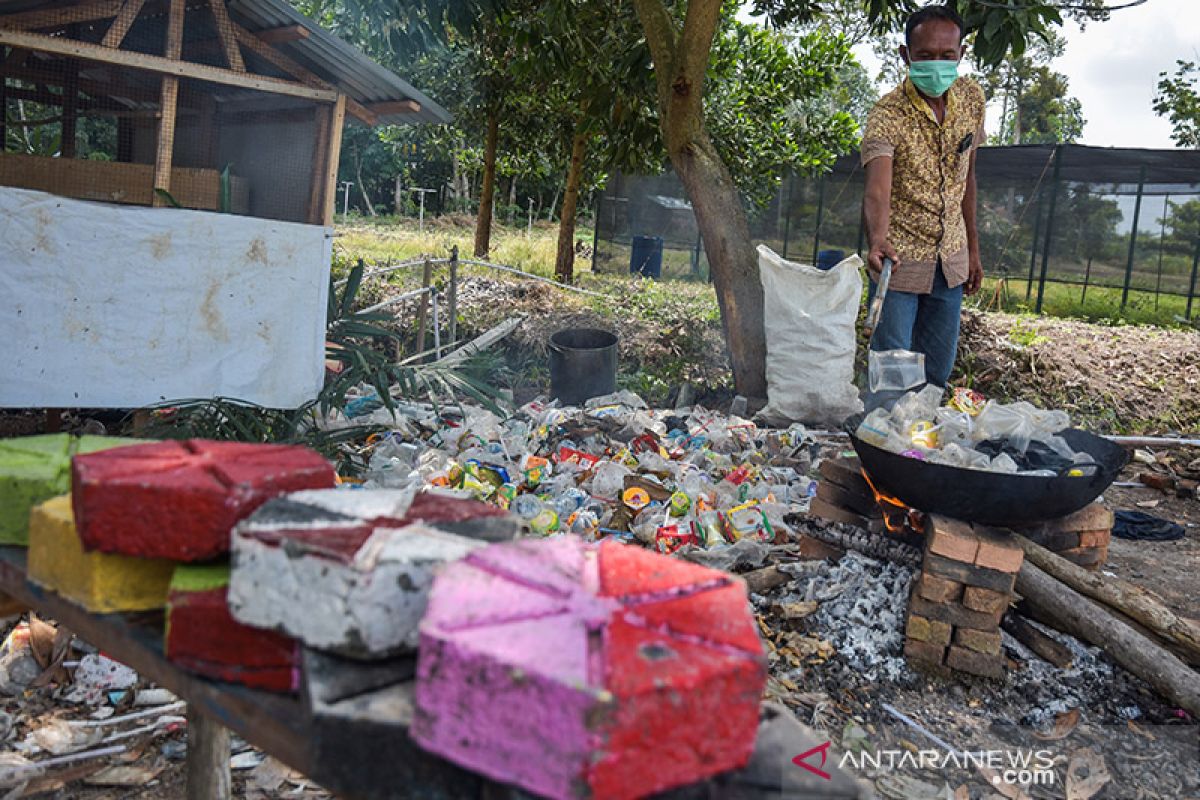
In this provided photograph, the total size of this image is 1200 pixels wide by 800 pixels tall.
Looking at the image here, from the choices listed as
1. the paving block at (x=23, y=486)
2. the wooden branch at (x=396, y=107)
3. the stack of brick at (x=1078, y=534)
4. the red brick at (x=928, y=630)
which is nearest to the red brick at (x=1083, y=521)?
the stack of brick at (x=1078, y=534)

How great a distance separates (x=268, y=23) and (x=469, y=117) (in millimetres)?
7367

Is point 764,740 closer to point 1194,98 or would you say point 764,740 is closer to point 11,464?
point 11,464

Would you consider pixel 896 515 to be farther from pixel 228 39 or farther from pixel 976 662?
pixel 228 39

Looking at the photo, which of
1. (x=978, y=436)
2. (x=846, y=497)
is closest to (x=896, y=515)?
(x=846, y=497)

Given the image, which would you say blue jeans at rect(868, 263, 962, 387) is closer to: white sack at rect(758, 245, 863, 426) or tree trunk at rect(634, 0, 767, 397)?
white sack at rect(758, 245, 863, 426)

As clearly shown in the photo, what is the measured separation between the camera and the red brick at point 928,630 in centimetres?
312

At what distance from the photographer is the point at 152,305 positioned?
488 cm

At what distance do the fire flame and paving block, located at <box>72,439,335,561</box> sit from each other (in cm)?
252

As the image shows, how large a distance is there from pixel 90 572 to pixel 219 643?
0.33 m

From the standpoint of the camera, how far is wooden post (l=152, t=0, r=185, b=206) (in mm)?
5348

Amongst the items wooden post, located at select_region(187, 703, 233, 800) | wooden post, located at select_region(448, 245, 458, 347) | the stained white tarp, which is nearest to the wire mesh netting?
the stained white tarp

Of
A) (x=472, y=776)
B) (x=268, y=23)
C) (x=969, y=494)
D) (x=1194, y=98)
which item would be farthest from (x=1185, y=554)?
(x=1194, y=98)

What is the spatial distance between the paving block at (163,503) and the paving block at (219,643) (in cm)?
7

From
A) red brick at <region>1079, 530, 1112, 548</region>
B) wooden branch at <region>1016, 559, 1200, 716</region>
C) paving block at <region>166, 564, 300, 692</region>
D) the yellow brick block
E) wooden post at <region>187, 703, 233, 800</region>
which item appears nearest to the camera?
paving block at <region>166, 564, 300, 692</region>
